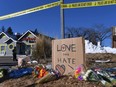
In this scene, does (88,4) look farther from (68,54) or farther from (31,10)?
(31,10)

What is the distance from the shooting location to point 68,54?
945 centimetres

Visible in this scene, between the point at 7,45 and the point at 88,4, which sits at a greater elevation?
the point at 7,45

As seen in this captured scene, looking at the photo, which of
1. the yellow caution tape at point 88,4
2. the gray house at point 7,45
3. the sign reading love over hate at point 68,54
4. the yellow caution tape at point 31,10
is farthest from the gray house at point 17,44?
the sign reading love over hate at point 68,54

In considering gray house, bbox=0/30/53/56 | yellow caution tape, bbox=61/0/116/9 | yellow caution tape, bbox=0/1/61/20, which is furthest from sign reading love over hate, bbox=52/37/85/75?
gray house, bbox=0/30/53/56

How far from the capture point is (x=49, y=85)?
7.85 meters

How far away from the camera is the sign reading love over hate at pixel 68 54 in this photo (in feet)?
29.5

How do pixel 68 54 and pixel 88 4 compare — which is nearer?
pixel 68 54

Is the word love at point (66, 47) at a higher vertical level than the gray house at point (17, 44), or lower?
lower

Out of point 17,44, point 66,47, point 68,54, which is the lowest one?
point 68,54

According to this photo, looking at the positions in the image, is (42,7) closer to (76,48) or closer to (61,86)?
(76,48)

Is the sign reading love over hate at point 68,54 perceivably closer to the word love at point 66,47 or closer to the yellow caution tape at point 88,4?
the word love at point 66,47

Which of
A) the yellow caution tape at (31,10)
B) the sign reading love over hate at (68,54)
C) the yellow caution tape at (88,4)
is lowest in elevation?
the sign reading love over hate at (68,54)

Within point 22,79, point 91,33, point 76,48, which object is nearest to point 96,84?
point 76,48

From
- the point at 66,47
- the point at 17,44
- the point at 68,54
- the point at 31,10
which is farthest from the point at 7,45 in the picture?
the point at 68,54
